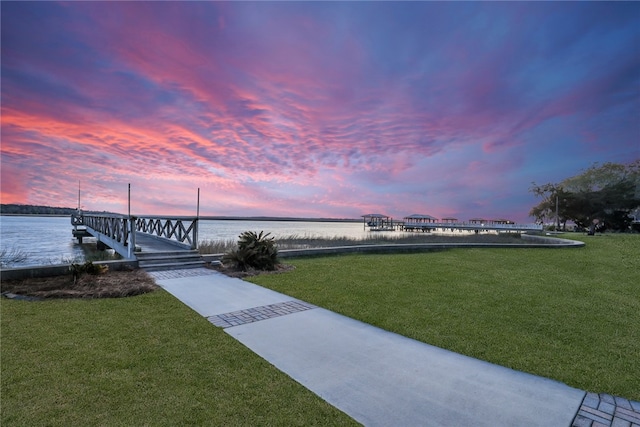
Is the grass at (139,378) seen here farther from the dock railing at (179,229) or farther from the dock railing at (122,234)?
the dock railing at (179,229)

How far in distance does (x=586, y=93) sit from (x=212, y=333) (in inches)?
768

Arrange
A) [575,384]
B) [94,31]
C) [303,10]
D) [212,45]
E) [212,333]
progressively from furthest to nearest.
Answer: [212,45]
[303,10]
[94,31]
[212,333]
[575,384]

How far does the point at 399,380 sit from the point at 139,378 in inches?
107

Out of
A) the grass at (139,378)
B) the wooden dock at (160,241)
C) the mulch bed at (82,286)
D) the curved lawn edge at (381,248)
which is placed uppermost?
the wooden dock at (160,241)

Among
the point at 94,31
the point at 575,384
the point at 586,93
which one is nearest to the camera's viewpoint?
the point at 575,384

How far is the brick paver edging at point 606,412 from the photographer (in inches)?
100

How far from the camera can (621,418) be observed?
8.56 ft

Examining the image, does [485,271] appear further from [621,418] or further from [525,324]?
[621,418]

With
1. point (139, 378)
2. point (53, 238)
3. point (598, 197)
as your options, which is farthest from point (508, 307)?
point (598, 197)

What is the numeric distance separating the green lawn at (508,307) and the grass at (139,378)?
2.28 meters

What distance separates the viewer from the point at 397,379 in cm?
321

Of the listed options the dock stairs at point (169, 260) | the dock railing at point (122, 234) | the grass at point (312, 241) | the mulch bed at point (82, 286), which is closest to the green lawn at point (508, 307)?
the mulch bed at point (82, 286)

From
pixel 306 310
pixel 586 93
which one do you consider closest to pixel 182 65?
pixel 306 310

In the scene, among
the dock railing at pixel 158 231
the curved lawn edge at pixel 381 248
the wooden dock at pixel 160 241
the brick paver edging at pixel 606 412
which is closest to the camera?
the brick paver edging at pixel 606 412
